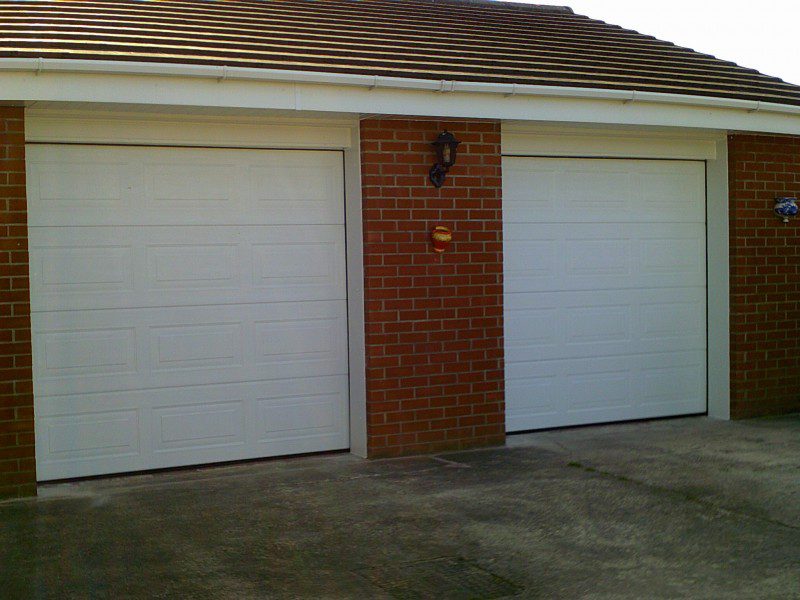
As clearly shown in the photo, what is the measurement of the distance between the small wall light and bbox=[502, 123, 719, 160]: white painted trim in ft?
2.57

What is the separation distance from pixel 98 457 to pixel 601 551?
3659 millimetres

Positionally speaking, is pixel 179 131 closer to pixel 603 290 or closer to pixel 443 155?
pixel 443 155

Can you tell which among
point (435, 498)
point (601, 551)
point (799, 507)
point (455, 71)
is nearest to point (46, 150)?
point (455, 71)

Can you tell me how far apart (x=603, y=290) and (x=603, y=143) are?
4.28 ft

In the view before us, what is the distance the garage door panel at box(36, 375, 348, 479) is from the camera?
714 cm

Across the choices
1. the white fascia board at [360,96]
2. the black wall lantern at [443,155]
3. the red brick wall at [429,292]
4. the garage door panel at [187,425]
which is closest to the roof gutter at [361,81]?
the white fascia board at [360,96]

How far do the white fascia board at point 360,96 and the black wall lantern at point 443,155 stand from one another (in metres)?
0.24

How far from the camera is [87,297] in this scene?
7184mm

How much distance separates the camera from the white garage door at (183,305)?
7.11 m

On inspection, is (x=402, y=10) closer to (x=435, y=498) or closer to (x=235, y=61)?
(x=235, y=61)

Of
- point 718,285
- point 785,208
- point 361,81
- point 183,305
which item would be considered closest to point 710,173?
point 785,208

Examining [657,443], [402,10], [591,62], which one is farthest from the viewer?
[402,10]

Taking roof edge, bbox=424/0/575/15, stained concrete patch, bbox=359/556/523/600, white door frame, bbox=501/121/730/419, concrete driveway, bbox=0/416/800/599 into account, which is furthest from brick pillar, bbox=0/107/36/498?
roof edge, bbox=424/0/575/15

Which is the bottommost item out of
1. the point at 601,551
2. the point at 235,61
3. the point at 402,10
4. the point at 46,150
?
the point at 601,551
